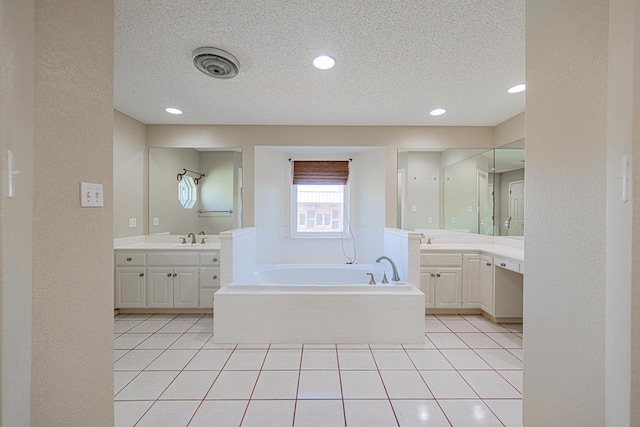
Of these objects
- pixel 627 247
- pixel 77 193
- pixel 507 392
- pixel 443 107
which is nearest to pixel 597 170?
pixel 627 247

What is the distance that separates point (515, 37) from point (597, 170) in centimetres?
142

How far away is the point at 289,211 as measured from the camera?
420 centimetres

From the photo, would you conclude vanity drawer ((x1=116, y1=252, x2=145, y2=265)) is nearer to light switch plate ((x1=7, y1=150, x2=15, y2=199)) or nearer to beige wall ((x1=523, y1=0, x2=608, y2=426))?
light switch plate ((x1=7, y1=150, x2=15, y2=199))

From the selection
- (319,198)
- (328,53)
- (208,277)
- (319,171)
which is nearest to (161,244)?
(208,277)

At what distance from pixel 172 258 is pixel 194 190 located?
39.2 inches

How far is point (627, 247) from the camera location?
781mm

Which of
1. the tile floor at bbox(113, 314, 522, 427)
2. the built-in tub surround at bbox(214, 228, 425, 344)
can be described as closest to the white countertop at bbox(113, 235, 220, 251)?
the tile floor at bbox(113, 314, 522, 427)

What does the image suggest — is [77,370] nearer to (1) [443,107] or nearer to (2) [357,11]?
(2) [357,11]

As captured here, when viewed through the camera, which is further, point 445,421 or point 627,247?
point 445,421

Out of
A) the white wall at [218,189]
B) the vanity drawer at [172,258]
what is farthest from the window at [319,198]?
the vanity drawer at [172,258]

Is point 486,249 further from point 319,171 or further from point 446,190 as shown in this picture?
point 319,171

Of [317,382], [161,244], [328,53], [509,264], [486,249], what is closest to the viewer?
[317,382]

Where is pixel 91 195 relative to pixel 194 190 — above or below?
below

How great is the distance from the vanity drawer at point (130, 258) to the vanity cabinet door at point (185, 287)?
1.29ft
